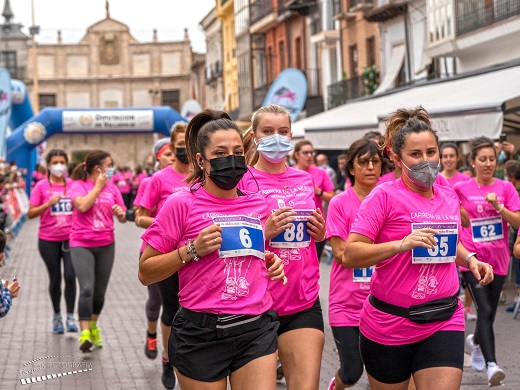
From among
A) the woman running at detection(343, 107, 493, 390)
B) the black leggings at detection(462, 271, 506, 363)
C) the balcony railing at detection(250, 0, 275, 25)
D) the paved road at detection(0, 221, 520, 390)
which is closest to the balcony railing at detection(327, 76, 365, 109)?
the balcony railing at detection(250, 0, 275, 25)

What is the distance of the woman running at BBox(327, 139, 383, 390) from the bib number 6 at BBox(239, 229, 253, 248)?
5.83ft

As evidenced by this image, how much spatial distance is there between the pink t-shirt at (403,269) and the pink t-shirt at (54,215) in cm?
666

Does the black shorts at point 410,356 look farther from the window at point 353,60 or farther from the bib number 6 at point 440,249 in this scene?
the window at point 353,60

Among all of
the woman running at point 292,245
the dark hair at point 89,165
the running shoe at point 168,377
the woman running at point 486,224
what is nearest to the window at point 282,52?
the dark hair at point 89,165

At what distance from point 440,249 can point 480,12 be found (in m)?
19.7

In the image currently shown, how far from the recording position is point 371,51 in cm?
3541

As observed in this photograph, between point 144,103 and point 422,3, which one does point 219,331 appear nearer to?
point 422,3

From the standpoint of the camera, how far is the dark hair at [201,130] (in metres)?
5.51

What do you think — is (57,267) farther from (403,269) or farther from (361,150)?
(403,269)

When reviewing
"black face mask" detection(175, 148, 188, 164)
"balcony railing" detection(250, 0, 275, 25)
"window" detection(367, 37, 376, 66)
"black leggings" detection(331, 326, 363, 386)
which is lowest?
"black leggings" detection(331, 326, 363, 386)

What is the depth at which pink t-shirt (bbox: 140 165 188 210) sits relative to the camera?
8.79 meters

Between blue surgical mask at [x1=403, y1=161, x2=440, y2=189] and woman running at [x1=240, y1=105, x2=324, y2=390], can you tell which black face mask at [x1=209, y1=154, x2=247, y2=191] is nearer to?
woman running at [x1=240, y1=105, x2=324, y2=390]

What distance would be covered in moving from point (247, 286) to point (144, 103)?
93319 millimetres

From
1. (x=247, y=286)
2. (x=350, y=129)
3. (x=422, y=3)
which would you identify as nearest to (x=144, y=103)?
(x=422, y=3)
